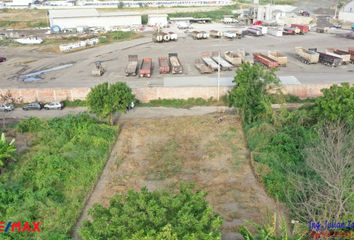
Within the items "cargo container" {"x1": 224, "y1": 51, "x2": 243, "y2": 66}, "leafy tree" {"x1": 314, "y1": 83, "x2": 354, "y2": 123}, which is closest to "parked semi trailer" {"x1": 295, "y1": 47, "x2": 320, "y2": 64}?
"cargo container" {"x1": 224, "y1": 51, "x2": 243, "y2": 66}

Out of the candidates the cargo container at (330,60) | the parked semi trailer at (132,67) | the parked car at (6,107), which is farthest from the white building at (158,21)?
the parked car at (6,107)

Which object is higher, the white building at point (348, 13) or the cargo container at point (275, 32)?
the white building at point (348, 13)

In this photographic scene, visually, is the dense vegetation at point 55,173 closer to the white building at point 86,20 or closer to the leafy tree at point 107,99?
the leafy tree at point 107,99

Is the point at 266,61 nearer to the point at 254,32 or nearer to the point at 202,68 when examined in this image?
the point at 202,68

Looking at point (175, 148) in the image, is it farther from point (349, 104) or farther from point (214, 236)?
point (214, 236)

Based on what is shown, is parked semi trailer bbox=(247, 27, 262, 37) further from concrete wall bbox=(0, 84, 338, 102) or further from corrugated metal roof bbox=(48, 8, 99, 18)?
concrete wall bbox=(0, 84, 338, 102)

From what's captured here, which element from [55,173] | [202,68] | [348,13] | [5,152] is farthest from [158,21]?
[55,173]
